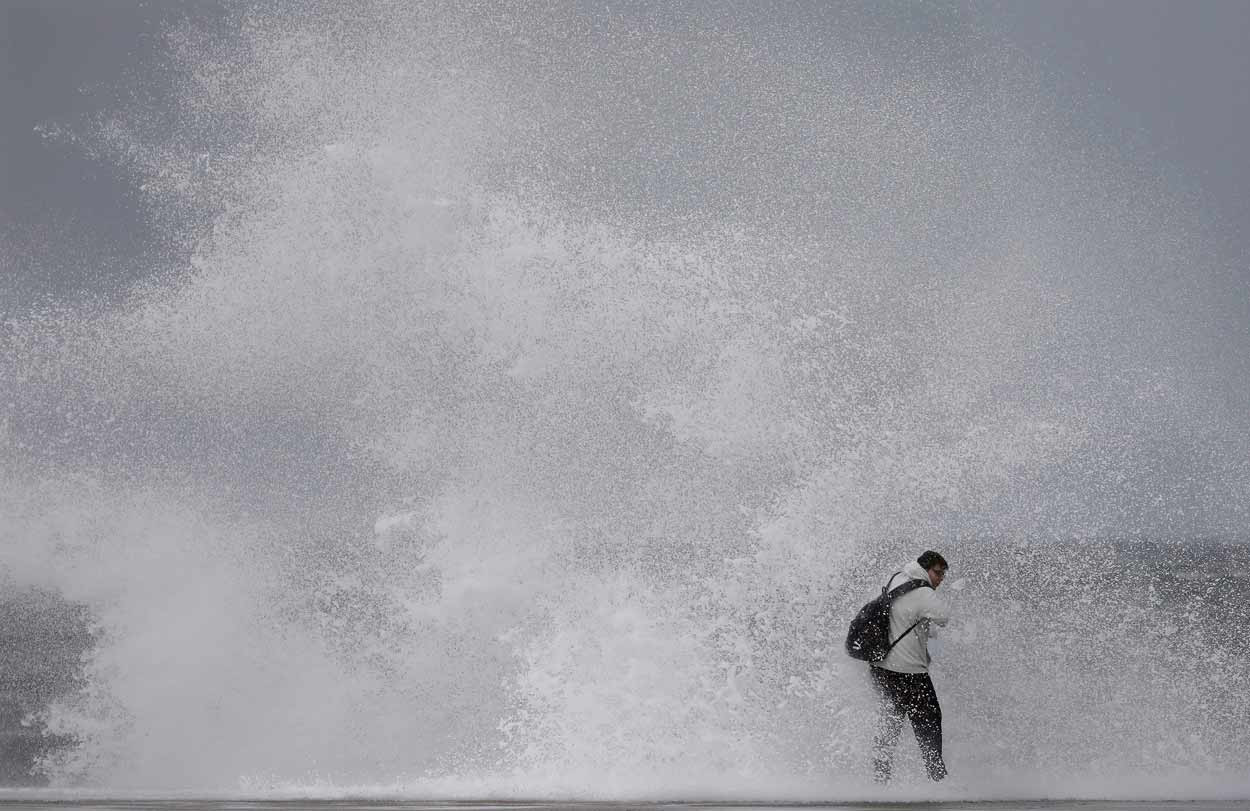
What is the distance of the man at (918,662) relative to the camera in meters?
8.73

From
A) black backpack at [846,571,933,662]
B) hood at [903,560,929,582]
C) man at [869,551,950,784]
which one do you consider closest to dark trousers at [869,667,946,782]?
man at [869,551,950,784]

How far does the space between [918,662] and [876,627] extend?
40 cm

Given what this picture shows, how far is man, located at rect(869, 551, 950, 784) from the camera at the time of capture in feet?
28.7

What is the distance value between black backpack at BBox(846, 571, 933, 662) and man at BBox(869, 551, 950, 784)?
0.13ft

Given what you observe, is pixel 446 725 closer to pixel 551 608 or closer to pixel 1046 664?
pixel 551 608

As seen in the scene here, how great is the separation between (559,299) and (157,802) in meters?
8.17

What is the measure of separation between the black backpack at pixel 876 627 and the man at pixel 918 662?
0.13 feet

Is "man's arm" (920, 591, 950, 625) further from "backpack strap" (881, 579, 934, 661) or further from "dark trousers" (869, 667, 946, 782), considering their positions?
"dark trousers" (869, 667, 946, 782)

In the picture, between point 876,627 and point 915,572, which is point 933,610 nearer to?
point 915,572

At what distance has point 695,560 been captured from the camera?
11.9 m

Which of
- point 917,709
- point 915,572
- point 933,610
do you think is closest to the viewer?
point 933,610

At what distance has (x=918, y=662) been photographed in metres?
8.78

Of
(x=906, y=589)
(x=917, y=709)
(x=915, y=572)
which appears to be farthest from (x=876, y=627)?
(x=917, y=709)

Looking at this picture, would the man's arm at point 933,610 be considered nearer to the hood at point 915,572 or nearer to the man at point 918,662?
the man at point 918,662
